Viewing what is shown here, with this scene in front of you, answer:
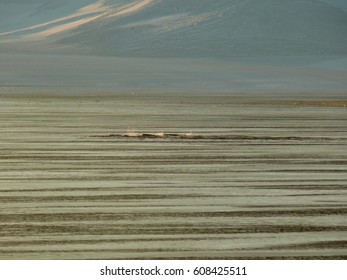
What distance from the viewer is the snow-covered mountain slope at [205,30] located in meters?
124

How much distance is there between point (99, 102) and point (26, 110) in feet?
24.1

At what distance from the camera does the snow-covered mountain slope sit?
407 feet

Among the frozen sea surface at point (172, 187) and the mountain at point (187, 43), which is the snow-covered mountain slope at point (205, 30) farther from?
the frozen sea surface at point (172, 187)

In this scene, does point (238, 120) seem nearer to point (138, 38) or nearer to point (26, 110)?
point (26, 110)

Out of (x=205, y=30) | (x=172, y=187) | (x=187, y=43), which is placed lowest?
(x=172, y=187)

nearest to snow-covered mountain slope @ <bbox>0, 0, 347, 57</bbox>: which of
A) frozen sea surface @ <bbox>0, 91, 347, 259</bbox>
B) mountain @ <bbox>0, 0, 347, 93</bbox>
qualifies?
mountain @ <bbox>0, 0, 347, 93</bbox>

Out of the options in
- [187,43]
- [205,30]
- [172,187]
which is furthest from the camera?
[205,30]

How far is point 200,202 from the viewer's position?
18.5 metres

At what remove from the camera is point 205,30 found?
129 metres

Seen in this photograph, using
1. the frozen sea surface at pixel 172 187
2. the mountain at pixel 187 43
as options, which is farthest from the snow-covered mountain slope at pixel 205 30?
the frozen sea surface at pixel 172 187

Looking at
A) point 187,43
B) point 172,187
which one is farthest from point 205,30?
point 172,187

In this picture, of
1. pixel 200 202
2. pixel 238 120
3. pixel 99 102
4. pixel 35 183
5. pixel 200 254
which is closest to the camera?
pixel 200 254

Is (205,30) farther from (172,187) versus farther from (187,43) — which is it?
(172,187)

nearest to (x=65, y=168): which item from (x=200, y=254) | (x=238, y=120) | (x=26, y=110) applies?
(x=200, y=254)
